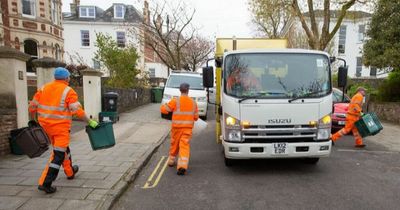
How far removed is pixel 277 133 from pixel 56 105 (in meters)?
3.50

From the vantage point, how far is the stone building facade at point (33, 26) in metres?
19.8

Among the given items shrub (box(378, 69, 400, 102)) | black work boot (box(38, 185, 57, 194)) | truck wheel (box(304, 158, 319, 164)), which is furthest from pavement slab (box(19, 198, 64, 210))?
shrub (box(378, 69, 400, 102))

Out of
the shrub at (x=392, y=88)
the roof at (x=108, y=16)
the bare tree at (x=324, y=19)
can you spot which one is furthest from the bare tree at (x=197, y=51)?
the shrub at (x=392, y=88)

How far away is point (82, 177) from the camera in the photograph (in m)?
4.90

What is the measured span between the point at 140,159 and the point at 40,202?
2451 millimetres

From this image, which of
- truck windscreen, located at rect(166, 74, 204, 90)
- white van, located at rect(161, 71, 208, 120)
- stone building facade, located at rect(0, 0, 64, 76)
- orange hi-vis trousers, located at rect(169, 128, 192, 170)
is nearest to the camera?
orange hi-vis trousers, located at rect(169, 128, 192, 170)

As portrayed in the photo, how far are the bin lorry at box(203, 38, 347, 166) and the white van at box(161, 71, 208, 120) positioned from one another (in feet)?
22.7

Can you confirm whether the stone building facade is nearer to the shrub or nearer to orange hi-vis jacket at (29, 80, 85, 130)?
orange hi-vis jacket at (29, 80, 85, 130)

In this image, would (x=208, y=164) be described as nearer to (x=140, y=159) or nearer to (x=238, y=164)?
(x=238, y=164)

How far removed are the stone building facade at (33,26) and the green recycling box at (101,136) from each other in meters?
16.6

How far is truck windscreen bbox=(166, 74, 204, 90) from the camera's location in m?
13.4

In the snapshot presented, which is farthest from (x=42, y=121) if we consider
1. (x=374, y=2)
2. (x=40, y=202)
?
(x=374, y=2)

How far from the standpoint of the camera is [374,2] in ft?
48.9

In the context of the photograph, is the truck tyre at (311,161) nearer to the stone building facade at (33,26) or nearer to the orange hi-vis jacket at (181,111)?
the orange hi-vis jacket at (181,111)
